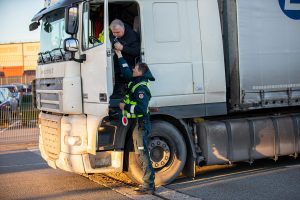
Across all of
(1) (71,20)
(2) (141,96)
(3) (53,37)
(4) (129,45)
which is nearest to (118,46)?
(4) (129,45)

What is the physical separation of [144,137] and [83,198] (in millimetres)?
1286

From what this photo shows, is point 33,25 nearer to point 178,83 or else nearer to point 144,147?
point 178,83

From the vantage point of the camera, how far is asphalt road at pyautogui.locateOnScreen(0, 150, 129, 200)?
7.29 meters

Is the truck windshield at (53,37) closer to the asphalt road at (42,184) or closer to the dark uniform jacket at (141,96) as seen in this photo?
the dark uniform jacket at (141,96)

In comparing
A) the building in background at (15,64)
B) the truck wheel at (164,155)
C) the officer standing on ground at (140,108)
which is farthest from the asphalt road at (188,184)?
the building in background at (15,64)

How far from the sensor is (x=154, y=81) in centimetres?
745

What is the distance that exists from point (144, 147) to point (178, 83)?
1244 mm

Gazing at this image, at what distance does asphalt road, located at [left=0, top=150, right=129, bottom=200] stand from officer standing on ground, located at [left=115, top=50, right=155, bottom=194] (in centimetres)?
51

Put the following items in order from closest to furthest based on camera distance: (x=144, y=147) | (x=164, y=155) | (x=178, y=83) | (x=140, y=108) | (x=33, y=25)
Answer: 1. (x=140, y=108)
2. (x=144, y=147)
3. (x=178, y=83)
4. (x=164, y=155)
5. (x=33, y=25)

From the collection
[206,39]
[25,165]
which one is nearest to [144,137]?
[206,39]

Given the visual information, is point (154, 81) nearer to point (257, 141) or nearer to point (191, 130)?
point (191, 130)

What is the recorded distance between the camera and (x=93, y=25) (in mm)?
7473

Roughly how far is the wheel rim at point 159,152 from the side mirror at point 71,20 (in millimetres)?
2152

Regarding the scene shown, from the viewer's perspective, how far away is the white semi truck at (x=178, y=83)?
7.29 metres
